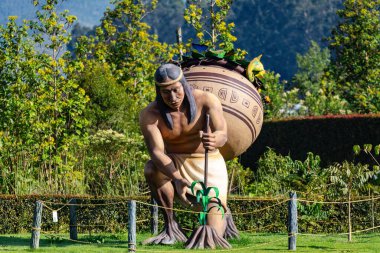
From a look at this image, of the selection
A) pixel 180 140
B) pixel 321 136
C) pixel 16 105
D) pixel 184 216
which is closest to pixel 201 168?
pixel 180 140

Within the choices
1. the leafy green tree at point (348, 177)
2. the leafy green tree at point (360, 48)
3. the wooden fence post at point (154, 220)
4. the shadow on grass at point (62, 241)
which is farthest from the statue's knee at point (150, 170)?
the leafy green tree at point (360, 48)

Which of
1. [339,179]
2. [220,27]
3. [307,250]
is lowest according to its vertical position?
[307,250]

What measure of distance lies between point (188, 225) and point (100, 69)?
10.0 metres

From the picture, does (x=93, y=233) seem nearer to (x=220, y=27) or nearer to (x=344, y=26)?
(x=220, y=27)

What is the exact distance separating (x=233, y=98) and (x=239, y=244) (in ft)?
6.12

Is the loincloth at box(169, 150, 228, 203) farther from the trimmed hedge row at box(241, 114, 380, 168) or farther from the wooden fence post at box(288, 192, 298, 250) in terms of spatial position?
the trimmed hedge row at box(241, 114, 380, 168)

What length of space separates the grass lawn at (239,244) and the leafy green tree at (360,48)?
16716mm

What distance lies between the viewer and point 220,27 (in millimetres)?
23453

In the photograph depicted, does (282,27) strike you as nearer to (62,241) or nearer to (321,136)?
(321,136)

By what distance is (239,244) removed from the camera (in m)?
11.9

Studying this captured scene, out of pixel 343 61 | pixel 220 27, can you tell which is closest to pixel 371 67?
pixel 343 61

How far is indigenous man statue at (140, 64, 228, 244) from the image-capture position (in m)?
11.0

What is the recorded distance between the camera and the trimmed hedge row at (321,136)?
2320cm

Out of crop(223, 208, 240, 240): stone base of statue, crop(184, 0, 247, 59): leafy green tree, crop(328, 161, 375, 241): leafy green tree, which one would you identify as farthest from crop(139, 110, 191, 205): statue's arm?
crop(184, 0, 247, 59): leafy green tree
